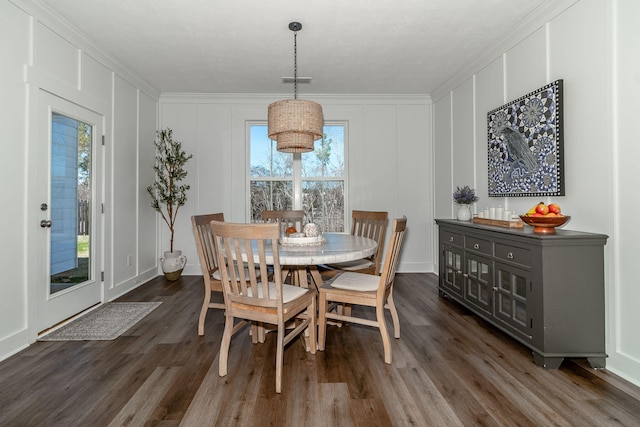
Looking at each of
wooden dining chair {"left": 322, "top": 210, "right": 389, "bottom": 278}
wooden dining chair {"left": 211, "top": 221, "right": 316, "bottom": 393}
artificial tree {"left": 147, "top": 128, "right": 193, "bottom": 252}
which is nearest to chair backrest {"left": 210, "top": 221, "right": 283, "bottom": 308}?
wooden dining chair {"left": 211, "top": 221, "right": 316, "bottom": 393}

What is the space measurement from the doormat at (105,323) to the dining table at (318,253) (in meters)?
1.61

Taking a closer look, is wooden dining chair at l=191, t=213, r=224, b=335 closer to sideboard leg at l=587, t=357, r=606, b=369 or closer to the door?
the door

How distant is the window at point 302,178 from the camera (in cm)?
497

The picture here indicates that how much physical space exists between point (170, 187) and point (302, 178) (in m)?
1.91

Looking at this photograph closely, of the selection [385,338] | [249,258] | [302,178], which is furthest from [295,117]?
[302,178]

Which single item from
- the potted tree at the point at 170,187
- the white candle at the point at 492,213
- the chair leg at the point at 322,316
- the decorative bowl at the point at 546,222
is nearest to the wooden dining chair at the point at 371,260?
the chair leg at the point at 322,316

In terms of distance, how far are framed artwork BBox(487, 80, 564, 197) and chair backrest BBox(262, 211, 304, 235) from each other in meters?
2.13

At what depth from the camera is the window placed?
4.97 meters

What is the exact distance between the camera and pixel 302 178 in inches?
196

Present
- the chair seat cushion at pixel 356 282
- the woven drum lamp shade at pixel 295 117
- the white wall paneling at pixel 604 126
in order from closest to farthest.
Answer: the white wall paneling at pixel 604 126 < the chair seat cushion at pixel 356 282 < the woven drum lamp shade at pixel 295 117

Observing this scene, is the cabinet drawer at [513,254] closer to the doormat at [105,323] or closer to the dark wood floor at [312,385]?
the dark wood floor at [312,385]

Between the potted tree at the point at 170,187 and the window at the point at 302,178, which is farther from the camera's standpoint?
the window at the point at 302,178

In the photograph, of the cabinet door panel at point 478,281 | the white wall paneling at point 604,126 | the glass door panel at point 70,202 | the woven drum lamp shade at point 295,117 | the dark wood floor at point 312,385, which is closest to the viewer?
the dark wood floor at point 312,385

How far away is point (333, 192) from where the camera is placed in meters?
5.02
